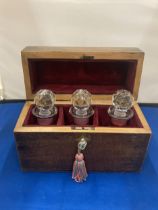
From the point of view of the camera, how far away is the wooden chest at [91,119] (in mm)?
578

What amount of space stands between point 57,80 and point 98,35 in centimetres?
31

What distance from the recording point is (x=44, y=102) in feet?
2.17

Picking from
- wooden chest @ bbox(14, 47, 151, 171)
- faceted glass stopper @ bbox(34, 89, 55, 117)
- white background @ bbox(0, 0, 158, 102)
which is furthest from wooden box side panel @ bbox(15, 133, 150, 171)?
white background @ bbox(0, 0, 158, 102)

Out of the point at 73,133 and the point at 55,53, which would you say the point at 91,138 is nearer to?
the point at 73,133

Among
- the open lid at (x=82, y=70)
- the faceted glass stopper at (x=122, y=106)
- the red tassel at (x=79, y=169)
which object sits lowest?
the red tassel at (x=79, y=169)

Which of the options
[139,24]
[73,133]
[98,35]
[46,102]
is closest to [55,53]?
[46,102]

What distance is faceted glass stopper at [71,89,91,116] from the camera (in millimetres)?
658

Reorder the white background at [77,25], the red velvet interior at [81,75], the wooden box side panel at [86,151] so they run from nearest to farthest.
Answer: the wooden box side panel at [86,151], the red velvet interior at [81,75], the white background at [77,25]

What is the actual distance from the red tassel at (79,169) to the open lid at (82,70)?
24 cm

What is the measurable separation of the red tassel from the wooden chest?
3 centimetres

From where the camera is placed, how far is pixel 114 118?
2.15 feet

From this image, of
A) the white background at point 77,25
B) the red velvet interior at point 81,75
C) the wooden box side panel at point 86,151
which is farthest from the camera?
the white background at point 77,25

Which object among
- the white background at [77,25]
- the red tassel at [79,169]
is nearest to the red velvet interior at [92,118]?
the red tassel at [79,169]

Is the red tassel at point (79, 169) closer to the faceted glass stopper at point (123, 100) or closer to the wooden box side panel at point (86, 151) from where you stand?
the wooden box side panel at point (86, 151)
